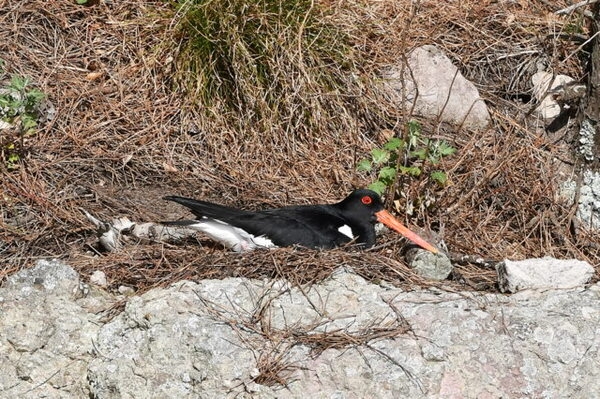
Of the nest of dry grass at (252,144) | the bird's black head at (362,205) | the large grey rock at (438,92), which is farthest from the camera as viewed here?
the large grey rock at (438,92)

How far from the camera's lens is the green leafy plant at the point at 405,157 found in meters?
5.99

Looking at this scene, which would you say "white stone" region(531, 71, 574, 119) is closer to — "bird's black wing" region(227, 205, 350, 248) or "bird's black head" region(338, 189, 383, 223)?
"bird's black head" region(338, 189, 383, 223)

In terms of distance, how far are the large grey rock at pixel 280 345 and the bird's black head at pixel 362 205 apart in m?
1.00

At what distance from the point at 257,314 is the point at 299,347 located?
27 cm

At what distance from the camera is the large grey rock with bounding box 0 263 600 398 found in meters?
4.47

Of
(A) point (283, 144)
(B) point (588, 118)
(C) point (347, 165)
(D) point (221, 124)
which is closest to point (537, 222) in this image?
(B) point (588, 118)

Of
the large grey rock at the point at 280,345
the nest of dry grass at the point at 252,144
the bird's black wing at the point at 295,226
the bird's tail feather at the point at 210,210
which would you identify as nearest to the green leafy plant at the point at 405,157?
the nest of dry grass at the point at 252,144

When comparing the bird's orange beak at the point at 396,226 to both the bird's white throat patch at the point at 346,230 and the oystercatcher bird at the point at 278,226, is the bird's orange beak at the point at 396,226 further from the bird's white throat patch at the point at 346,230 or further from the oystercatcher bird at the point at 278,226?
the bird's white throat patch at the point at 346,230

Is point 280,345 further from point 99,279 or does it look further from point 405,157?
point 405,157

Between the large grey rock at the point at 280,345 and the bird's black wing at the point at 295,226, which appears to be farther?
the bird's black wing at the point at 295,226

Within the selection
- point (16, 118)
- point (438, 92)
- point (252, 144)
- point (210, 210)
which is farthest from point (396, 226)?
point (16, 118)

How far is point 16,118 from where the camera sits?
6344 mm

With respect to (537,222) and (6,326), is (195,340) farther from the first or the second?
(537,222)

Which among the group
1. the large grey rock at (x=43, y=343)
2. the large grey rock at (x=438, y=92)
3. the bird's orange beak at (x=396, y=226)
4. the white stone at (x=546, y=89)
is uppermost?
the white stone at (x=546, y=89)
